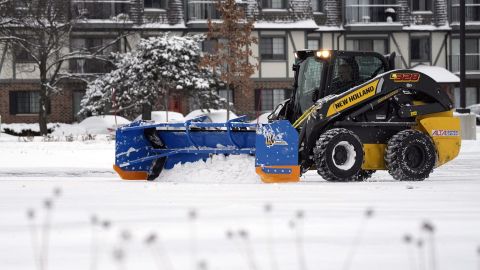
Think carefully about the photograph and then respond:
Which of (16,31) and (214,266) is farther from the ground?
(16,31)

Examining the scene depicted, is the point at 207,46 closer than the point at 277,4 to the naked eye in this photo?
Yes

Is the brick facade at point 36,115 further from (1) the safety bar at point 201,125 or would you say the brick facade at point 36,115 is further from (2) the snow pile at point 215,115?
(1) the safety bar at point 201,125

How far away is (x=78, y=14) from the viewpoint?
38.1 m

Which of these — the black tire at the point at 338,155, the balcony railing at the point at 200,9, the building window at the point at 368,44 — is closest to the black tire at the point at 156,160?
the black tire at the point at 338,155

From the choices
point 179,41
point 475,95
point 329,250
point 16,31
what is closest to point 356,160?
point 329,250

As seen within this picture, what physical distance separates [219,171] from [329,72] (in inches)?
90.5

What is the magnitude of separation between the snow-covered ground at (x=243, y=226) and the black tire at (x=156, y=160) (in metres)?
1.91

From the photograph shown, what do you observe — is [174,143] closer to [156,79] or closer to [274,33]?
[156,79]

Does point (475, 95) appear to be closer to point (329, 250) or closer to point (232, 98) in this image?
point (232, 98)

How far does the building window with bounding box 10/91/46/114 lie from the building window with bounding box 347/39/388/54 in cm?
1589

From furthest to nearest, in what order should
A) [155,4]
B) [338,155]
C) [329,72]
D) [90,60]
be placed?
[155,4] < [90,60] < [329,72] < [338,155]

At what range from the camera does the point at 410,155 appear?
498 inches

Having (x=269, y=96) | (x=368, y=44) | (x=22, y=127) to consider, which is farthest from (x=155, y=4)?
(x=368, y=44)

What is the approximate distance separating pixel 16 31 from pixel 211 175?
23.6 m
